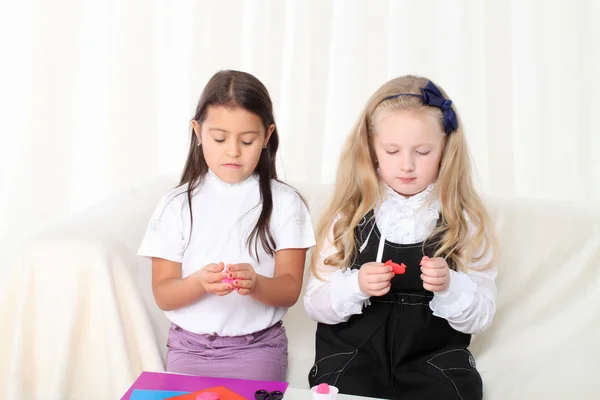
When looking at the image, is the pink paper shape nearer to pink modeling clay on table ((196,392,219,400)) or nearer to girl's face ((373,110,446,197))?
pink modeling clay on table ((196,392,219,400))

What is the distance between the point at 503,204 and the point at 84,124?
1.67 m

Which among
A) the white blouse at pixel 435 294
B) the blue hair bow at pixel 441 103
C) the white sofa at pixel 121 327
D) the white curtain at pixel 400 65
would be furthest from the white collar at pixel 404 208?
the white curtain at pixel 400 65

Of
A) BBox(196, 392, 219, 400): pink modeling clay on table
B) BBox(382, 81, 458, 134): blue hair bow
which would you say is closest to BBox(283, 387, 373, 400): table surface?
BBox(196, 392, 219, 400): pink modeling clay on table

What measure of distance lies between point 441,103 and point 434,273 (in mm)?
380

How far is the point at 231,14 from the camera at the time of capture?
2938 millimetres

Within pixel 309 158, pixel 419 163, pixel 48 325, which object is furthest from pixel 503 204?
pixel 48 325

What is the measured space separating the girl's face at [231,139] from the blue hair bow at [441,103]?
1.09 feet

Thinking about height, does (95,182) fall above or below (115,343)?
above

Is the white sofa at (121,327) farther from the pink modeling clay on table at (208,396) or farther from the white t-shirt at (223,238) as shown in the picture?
the pink modeling clay on table at (208,396)

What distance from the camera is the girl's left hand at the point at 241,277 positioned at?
1651mm

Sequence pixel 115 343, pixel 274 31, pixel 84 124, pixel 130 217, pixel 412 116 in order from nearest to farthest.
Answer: pixel 412 116 → pixel 115 343 → pixel 130 217 → pixel 274 31 → pixel 84 124

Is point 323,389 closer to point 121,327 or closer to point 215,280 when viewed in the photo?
point 215,280

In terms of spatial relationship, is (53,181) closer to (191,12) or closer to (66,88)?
(66,88)

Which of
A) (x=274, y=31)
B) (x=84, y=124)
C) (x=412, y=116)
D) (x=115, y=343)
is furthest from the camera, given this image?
(x=84, y=124)
